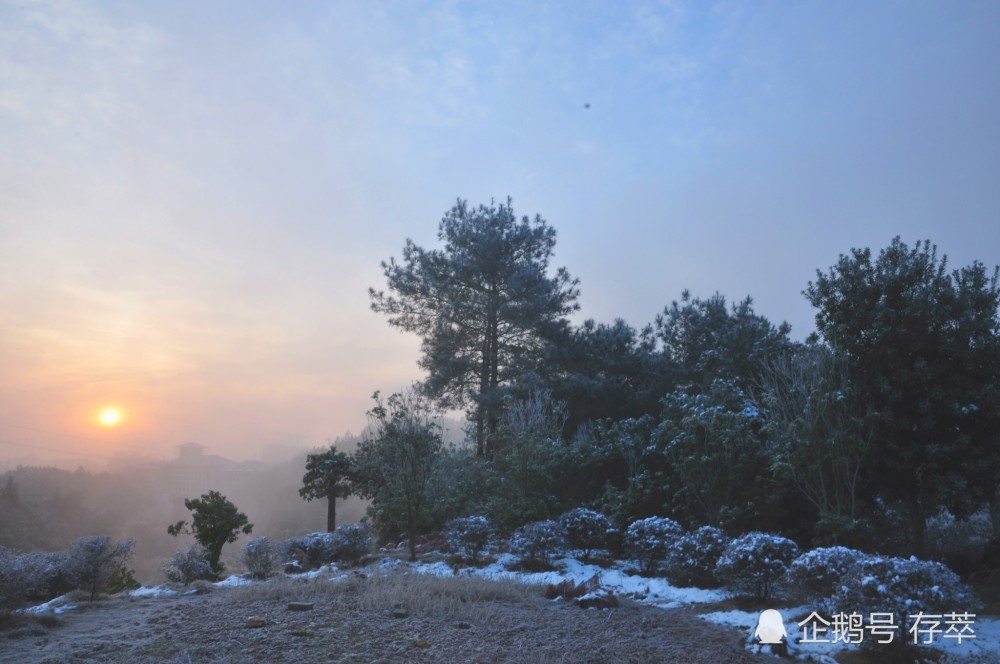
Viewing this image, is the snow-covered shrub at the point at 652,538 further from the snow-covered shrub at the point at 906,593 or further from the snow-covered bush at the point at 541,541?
the snow-covered shrub at the point at 906,593

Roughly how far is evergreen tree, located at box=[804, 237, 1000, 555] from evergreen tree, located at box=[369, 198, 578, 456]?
41.4 feet

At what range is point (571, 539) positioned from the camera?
11914 millimetres

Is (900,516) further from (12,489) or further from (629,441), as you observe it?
(12,489)

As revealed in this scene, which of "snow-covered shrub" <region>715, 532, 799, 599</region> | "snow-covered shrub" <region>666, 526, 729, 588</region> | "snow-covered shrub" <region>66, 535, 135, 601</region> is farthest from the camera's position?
"snow-covered shrub" <region>666, 526, 729, 588</region>

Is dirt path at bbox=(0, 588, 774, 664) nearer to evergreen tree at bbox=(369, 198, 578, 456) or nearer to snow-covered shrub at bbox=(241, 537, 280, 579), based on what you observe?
snow-covered shrub at bbox=(241, 537, 280, 579)

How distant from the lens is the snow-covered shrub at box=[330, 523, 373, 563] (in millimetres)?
12891

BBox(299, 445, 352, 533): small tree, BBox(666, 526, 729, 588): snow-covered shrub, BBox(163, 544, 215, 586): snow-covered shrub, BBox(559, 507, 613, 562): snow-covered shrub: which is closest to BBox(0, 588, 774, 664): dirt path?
BBox(666, 526, 729, 588): snow-covered shrub

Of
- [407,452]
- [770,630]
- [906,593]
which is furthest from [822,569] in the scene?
[407,452]

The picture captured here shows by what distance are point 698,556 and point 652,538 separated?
4.67 feet

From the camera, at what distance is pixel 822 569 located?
698cm

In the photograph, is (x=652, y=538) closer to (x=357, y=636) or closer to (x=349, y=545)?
(x=357, y=636)

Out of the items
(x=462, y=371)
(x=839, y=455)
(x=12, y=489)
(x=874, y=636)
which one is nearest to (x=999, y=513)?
(x=839, y=455)

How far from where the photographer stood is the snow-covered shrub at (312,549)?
12.7 metres

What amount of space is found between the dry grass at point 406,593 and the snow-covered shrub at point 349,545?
404cm
